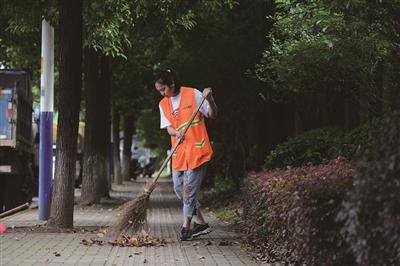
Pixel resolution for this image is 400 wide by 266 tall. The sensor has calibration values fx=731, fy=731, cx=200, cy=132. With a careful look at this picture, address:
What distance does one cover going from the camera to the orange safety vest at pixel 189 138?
9.09 metres

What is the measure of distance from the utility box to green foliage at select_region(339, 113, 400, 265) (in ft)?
42.9

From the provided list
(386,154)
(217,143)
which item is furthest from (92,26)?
(217,143)

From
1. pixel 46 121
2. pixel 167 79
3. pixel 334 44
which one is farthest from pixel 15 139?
pixel 334 44

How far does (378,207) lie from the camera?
3.54 meters

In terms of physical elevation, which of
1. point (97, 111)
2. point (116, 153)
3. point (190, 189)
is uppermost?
point (116, 153)

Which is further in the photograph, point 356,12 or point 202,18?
point 202,18

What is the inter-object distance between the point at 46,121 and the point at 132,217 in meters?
4.44

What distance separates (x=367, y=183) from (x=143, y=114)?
1283 inches

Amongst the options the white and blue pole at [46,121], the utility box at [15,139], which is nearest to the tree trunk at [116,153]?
the utility box at [15,139]

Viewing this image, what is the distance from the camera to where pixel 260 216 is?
7.77 m

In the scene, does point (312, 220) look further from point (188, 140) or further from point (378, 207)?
point (188, 140)

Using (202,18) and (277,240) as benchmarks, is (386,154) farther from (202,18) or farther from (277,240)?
(202,18)

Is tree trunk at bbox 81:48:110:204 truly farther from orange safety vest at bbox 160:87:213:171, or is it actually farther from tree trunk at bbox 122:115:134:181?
tree trunk at bbox 122:115:134:181

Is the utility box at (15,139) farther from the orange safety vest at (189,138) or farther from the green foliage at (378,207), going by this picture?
the green foliage at (378,207)
